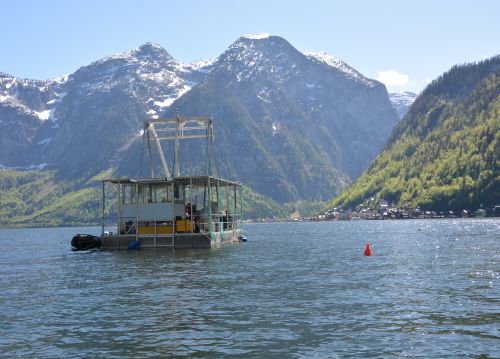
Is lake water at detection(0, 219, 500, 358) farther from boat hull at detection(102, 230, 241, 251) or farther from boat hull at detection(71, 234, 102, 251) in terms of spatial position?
boat hull at detection(71, 234, 102, 251)

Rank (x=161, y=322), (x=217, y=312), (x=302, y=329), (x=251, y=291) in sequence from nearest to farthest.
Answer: (x=302, y=329)
(x=161, y=322)
(x=217, y=312)
(x=251, y=291)

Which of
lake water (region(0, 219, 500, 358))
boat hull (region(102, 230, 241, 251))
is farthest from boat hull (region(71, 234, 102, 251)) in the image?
lake water (region(0, 219, 500, 358))

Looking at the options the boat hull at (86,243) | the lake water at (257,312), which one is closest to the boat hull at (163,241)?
the boat hull at (86,243)

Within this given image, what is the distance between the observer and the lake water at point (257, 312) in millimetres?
23703

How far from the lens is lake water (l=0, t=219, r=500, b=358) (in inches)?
933

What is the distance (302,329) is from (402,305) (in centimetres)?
868

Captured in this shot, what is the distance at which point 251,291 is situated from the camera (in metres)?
39.6

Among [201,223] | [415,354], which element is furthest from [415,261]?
[415,354]

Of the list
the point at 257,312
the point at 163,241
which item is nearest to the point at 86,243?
the point at 163,241

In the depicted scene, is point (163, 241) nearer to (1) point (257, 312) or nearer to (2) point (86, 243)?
(2) point (86, 243)

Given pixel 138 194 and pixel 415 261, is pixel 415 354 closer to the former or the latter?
pixel 415 261

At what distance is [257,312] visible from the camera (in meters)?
31.3

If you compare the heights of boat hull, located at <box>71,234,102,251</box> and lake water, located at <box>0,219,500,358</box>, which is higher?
boat hull, located at <box>71,234,102,251</box>

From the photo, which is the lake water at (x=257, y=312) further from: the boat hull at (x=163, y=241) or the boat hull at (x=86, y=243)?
the boat hull at (x=86, y=243)
